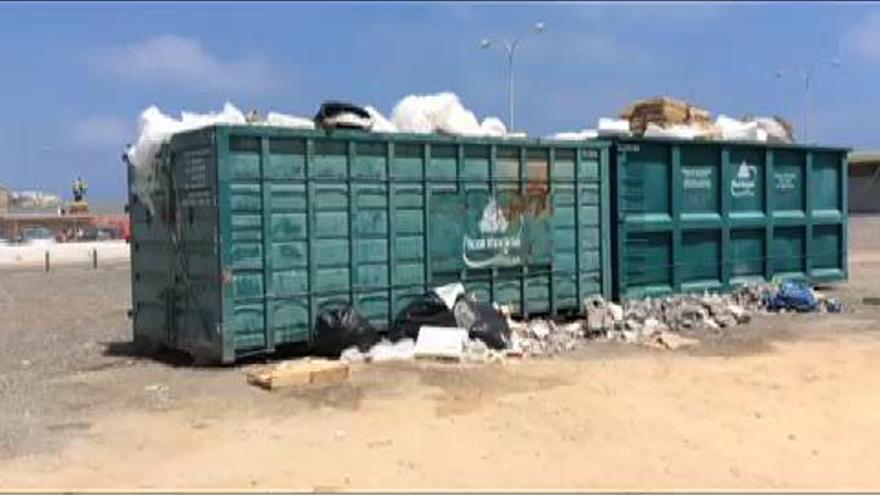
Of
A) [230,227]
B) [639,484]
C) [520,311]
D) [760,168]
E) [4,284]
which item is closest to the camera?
[639,484]

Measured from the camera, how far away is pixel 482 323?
10.8 m

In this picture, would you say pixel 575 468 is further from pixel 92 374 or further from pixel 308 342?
pixel 92 374

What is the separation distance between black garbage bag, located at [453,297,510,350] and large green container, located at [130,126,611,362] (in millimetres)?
654

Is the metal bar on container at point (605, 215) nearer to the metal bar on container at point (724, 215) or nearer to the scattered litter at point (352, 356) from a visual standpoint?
the metal bar on container at point (724, 215)

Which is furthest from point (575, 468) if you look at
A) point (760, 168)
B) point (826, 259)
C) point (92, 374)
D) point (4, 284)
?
point (4, 284)

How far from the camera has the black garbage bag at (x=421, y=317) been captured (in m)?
10.7

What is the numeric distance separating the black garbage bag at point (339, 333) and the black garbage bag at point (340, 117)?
1.79 m

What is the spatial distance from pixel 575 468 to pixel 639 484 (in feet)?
1.51

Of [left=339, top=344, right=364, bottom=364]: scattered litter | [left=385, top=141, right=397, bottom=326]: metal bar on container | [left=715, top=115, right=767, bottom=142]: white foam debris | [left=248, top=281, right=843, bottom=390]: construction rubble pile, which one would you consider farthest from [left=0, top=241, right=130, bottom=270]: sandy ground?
[left=339, top=344, right=364, bottom=364]: scattered litter

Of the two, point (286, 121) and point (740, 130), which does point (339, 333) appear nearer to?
point (286, 121)

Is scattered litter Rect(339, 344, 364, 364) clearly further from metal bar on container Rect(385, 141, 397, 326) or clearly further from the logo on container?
the logo on container

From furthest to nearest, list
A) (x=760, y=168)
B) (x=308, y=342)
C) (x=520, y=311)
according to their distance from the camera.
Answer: (x=760, y=168)
(x=520, y=311)
(x=308, y=342)

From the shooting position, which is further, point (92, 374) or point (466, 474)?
point (92, 374)

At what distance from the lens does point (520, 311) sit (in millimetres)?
12352
